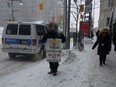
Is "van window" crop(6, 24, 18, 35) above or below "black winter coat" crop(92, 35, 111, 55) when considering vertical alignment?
above

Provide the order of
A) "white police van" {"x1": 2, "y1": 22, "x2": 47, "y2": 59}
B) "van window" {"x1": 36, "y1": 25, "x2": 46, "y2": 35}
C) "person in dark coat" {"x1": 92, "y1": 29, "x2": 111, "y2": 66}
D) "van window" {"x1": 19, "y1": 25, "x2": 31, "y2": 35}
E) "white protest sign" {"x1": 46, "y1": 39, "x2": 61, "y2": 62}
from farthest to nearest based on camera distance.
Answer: "van window" {"x1": 36, "y1": 25, "x2": 46, "y2": 35}
"van window" {"x1": 19, "y1": 25, "x2": 31, "y2": 35}
"white police van" {"x1": 2, "y1": 22, "x2": 47, "y2": 59}
"person in dark coat" {"x1": 92, "y1": 29, "x2": 111, "y2": 66}
"white protest sign" {"x1": 46, "y1": 39, "x2": 61, "y2": 62}

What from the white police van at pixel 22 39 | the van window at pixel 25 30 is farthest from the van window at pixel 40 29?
the van window at pixel 25 30

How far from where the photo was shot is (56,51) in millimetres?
7762

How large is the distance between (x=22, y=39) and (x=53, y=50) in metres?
5.94

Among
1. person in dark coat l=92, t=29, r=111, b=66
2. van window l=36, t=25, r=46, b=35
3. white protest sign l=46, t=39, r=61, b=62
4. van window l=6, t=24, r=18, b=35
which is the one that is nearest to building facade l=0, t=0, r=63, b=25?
van window l=36, t=25, r=46, b=35

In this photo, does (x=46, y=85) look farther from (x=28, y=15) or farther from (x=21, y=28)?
(x=28, y=15)

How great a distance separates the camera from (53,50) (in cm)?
774

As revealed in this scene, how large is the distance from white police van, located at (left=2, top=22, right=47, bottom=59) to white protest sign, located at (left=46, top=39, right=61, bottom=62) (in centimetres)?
564

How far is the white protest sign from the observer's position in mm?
7727

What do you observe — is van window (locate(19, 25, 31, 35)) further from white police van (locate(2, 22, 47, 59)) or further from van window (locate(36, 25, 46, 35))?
van window (locate(36, 25, 46, 35))

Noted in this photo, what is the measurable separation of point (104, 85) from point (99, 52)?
3324 mm

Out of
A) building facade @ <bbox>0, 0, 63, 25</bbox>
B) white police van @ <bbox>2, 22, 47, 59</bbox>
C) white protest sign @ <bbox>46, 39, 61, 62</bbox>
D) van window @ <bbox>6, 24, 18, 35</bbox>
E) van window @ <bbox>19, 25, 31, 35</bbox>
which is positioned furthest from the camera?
building facade @ <bbox>0, 0, 63, 25</bbox>

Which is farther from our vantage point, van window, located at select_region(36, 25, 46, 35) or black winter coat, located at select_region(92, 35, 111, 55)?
van window, located at select_region(36, 25, 46, 35)

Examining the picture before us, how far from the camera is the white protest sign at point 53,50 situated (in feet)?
25.3
